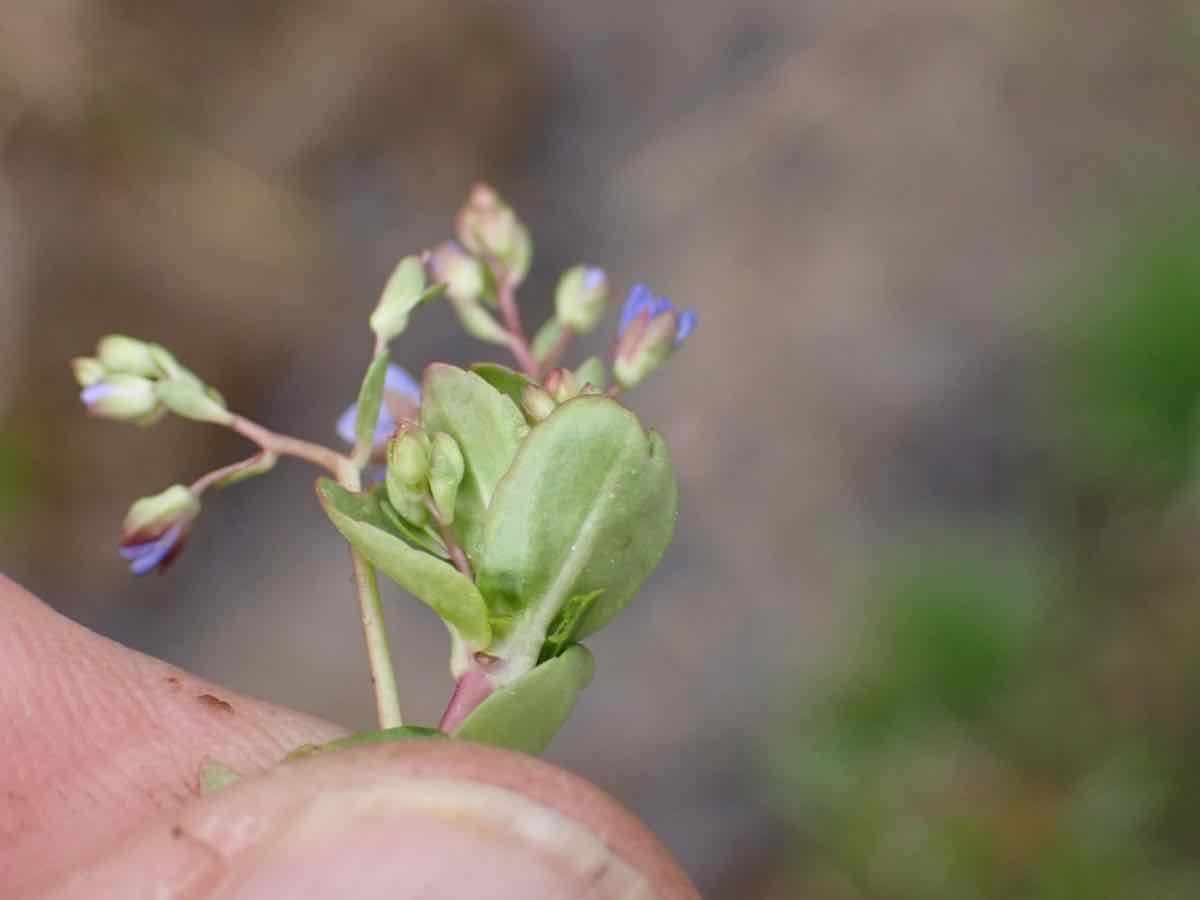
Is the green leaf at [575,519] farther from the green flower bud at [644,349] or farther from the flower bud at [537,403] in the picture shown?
the green flower bud at [644,349]

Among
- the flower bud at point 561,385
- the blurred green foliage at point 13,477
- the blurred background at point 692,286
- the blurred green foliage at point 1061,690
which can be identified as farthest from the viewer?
the blurred green foliage at point 13,477

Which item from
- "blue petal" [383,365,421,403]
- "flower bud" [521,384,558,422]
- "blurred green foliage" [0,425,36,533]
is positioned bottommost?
"blurred green foliage" [0,425,36,533]

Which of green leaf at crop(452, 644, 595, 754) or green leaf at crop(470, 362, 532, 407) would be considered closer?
green leaf at crop(452, 644, 595, 754)

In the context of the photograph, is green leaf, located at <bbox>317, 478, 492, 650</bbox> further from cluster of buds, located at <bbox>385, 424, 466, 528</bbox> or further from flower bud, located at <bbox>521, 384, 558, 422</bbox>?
flower bud, located at <bbox>521, 384, 558, 422</bbox>

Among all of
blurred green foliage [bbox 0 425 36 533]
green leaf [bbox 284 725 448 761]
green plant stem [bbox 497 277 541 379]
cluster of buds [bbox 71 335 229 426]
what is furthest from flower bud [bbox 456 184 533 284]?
blurred green foliage [bbox 0 425 36 533]

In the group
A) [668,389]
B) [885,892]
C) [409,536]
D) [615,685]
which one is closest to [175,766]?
[409,536]

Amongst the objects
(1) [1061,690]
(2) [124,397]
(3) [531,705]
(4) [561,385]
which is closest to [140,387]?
(2) [124,397]

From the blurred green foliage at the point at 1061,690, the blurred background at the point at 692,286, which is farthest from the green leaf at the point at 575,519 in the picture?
the blurred background at the point at 692,286
